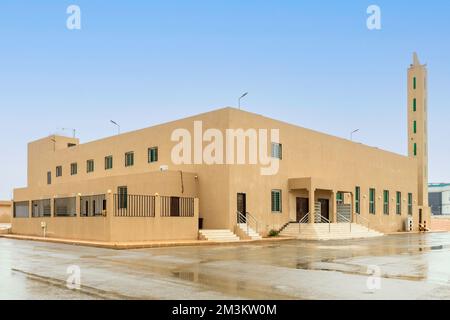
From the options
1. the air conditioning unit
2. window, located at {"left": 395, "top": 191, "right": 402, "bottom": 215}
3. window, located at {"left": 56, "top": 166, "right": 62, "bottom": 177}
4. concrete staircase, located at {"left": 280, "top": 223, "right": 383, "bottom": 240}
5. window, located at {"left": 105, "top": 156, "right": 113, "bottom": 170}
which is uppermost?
window, located at {"left": 105, "top": 156, "right": 113, "bottom": 170}

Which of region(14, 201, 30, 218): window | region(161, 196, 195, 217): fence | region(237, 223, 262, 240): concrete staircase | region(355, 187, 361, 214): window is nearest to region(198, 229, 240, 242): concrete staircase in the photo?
region(237, 223, 262, 240): concrete staircase

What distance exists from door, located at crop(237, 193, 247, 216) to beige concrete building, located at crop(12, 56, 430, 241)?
64 mm

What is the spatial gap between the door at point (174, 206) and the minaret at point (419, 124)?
35548 mm

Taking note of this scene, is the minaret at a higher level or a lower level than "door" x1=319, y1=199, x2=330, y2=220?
higher

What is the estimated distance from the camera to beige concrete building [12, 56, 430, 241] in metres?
26.3

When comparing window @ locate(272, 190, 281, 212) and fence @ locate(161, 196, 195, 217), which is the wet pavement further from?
window @ locate(272, 190, 281, 212)

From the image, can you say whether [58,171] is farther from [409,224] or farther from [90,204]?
[409,224]

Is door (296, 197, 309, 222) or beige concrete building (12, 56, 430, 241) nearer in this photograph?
beige concrete building (12, 56, 430, 241)

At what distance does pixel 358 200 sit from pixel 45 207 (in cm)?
2557

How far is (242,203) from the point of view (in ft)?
101

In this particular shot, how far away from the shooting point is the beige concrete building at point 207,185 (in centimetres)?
2633

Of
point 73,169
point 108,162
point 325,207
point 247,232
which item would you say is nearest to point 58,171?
point 73,169

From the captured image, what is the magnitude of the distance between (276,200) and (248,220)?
11.3 ft
